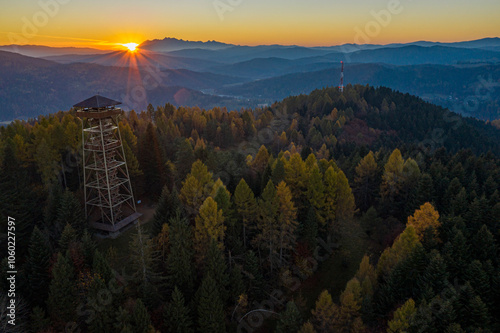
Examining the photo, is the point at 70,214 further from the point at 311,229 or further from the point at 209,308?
the point at 311,229

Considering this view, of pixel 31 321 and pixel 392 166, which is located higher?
pixel 392 166

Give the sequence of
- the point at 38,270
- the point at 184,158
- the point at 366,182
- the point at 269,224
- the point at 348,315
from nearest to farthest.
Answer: the point at 348,315
the point at 38,270
the point at 269,224
the point at 184,158
the point at 366,182

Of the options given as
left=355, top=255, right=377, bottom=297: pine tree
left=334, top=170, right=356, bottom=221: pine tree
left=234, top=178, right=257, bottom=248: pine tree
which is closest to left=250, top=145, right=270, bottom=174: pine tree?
left=334, top=170, right=356, bottom=221: pine tree

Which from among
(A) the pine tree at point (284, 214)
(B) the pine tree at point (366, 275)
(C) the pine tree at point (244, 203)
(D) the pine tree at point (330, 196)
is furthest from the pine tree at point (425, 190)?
(C) the pine tree at point (244, 203)

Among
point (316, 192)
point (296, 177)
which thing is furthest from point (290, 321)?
point (296, 177)

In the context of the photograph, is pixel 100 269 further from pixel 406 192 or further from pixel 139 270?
pixel 406 192

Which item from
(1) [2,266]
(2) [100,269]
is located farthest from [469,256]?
(1) [2,266]

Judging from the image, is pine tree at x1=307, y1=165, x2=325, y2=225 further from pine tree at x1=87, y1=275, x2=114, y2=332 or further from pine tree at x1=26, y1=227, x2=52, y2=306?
pine tree at x1=26, y1=227, x2=52, y2=306
